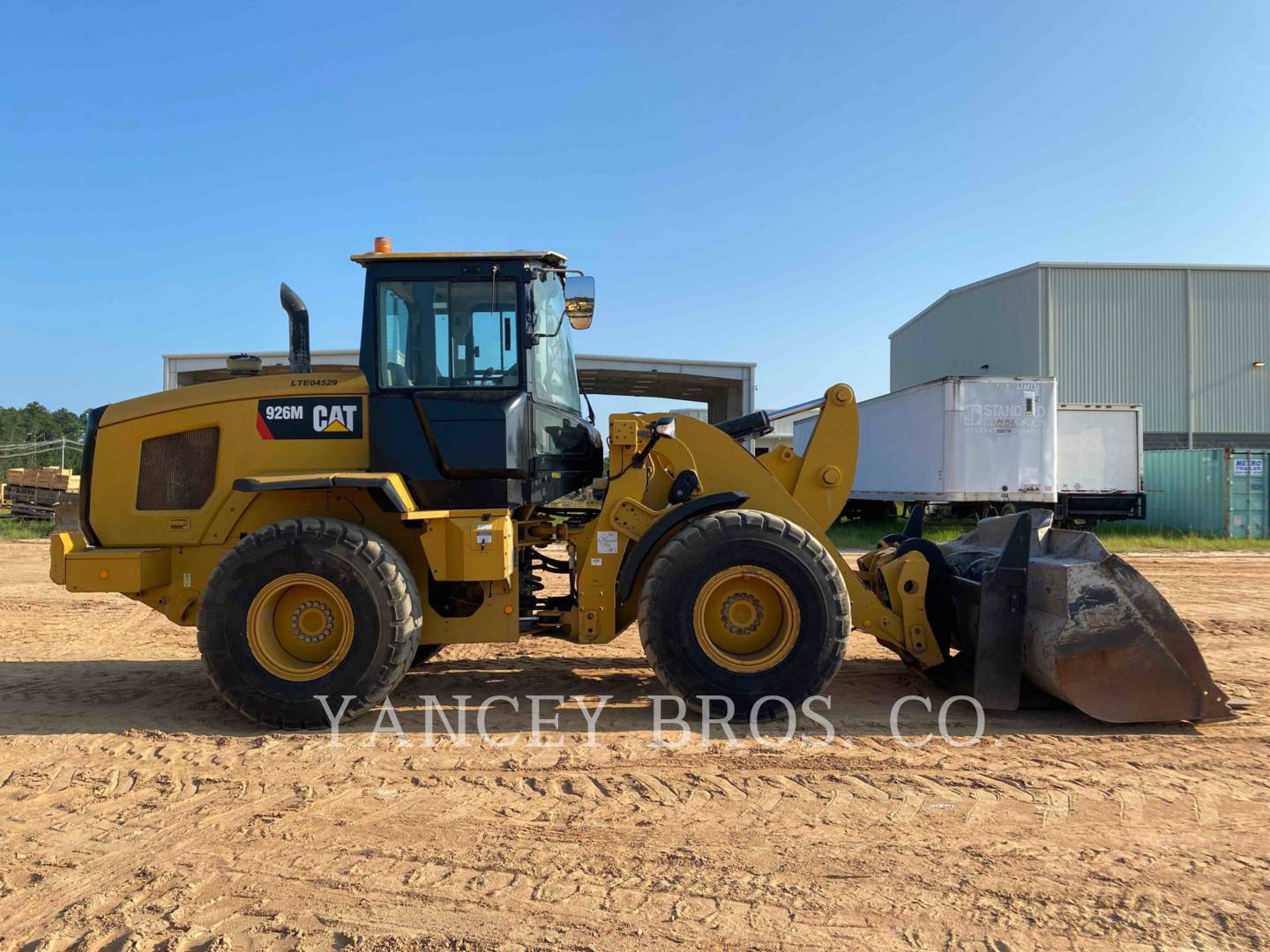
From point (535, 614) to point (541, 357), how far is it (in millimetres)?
1699

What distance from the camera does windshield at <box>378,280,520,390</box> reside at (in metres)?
4.84

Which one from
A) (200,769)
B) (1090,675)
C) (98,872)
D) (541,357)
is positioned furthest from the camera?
(541,357)

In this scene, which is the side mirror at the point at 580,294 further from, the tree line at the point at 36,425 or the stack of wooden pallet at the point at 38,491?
the tree line at the point at 36,425

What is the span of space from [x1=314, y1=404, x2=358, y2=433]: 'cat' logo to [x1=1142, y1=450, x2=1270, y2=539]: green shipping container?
1934 cm

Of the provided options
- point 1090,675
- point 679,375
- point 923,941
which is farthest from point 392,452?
point 679,375

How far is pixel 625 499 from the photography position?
4.97 m

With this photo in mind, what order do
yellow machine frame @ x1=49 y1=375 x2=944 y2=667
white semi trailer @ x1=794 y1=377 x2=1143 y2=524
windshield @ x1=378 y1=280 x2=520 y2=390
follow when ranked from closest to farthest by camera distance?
yellow machine frame @ x1=49 y1=375 x2=944 y2=667 → windshield @ x1=378 y1=280 x2=520 y2=390 → white semi trailer @ x1=794 y1=377 x2=1143 y2=524

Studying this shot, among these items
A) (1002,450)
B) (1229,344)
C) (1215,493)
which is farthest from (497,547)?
(1229,344)

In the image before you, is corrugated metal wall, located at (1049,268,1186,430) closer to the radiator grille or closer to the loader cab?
the loader cab

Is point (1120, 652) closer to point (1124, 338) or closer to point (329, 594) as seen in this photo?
point (329, 594)

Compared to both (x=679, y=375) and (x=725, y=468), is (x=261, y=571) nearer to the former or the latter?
(x=725, y=468)

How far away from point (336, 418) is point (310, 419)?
16cm
